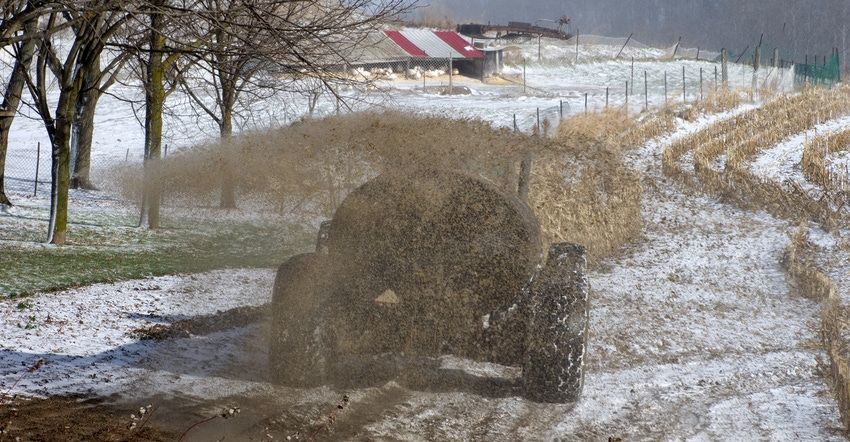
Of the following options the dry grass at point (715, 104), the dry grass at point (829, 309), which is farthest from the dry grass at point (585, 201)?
the dry grass at point (715, 104)

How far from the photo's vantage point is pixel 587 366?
7.41 metres

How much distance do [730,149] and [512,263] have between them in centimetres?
1456

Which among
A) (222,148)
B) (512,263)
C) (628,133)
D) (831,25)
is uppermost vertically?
(831,25)

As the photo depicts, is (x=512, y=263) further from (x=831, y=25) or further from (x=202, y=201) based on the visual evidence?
(x=831, y=25)

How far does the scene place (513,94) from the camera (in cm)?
3775

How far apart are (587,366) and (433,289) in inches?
87.0

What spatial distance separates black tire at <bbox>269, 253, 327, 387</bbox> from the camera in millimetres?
5770

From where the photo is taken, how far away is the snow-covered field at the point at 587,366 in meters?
5.61

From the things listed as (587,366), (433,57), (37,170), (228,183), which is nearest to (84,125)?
(37,170)

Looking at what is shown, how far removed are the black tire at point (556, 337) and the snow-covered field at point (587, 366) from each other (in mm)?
218

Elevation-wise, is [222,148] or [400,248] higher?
[222,148]

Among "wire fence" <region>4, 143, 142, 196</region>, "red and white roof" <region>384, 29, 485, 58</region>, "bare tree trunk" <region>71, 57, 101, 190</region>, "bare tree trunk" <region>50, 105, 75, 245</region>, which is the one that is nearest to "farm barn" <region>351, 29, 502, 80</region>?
"red and white roof" <region>384, 29, 485, 58</region>

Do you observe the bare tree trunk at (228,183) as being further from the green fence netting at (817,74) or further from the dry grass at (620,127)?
the green fence netting at (817,74)

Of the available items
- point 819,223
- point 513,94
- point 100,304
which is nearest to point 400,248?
point 100,304
